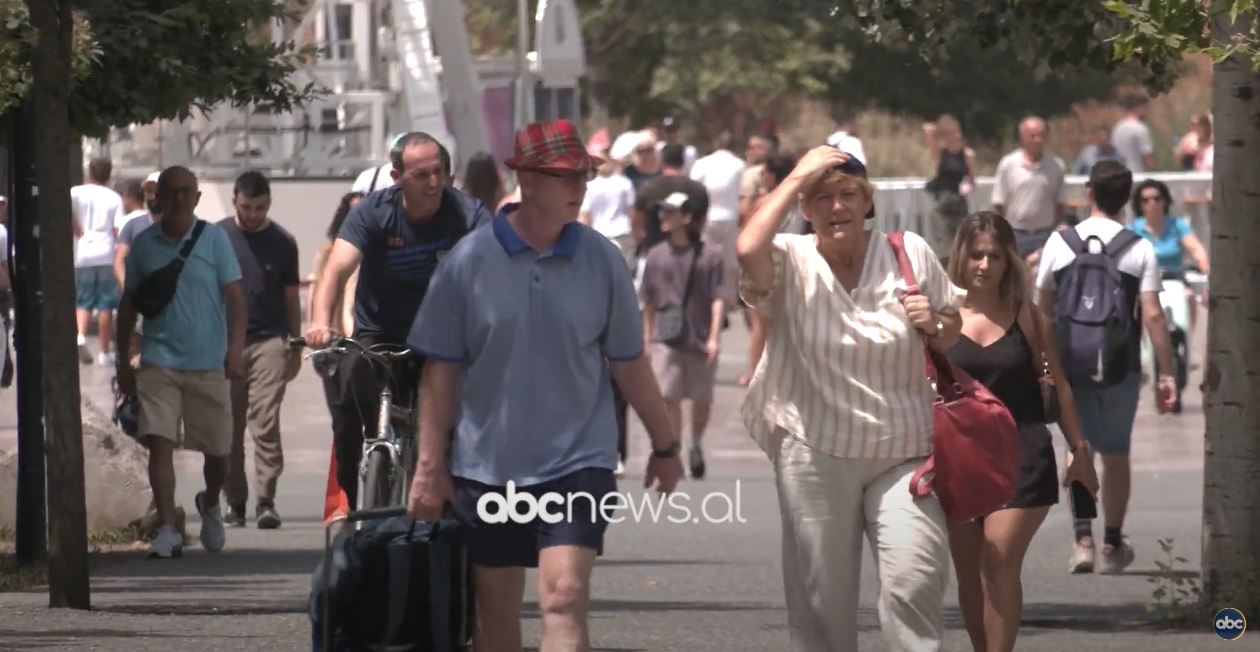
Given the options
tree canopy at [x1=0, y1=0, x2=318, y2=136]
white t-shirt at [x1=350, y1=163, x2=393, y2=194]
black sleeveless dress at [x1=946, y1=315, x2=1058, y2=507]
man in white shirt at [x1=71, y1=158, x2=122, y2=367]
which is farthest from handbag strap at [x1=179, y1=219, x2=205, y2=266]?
man in white shirt at [x1=71, y1=158, x2=122, y2=367]

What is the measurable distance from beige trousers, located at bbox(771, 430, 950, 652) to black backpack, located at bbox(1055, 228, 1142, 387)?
4.55 meters

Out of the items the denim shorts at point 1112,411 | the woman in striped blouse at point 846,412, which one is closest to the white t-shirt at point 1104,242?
the denim shorts at point 1112,411

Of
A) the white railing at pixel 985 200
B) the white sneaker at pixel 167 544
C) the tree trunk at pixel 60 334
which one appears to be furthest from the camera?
the white railing at pixel 985 200

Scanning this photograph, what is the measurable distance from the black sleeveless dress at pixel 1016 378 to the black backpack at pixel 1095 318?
10.2 feet

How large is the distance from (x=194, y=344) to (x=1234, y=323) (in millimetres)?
4852

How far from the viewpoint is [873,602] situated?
11211mm

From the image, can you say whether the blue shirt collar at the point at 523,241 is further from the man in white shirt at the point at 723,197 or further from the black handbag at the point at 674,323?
the man in white shirt at the point at 723,197

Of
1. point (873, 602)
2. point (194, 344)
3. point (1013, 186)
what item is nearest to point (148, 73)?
point (194, 344)

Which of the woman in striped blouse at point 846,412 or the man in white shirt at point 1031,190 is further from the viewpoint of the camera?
the man in white shirt at point 1031,190

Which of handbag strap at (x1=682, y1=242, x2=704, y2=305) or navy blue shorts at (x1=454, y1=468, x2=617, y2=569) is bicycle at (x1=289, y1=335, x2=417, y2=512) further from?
handbag strap at (x1=682, y1=242, x2=704, y2=305)

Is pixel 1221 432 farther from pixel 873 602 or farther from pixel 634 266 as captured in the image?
pixel 634 266

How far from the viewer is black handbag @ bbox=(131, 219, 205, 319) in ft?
40.1

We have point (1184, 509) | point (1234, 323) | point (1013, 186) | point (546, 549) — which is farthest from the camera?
point (1013, 186)

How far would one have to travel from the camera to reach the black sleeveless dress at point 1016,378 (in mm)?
8641
